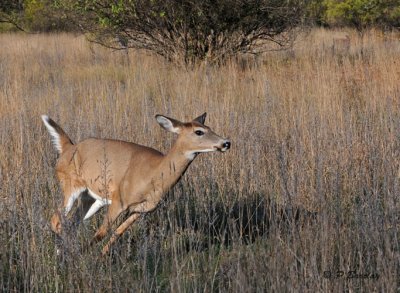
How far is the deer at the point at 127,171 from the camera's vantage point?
4.89 meters

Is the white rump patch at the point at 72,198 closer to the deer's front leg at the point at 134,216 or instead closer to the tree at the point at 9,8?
the deer's front leg at the point at 134,216

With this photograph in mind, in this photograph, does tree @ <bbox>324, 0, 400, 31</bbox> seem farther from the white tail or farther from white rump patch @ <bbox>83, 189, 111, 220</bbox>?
white rump patch @ <bbox>83, 189, 111, 220</bbox>

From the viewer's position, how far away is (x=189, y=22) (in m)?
13.2

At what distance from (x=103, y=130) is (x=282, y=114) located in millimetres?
2136

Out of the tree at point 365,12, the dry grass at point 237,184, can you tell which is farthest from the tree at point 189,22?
the tree at point 365,12

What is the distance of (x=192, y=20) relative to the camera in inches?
523

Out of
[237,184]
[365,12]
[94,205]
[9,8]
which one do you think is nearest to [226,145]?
[94,205]

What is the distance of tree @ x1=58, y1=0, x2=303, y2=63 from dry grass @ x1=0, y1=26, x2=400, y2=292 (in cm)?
67

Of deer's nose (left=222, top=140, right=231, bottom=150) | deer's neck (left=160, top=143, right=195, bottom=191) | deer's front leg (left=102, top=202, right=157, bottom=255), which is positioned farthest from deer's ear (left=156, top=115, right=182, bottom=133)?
deer's front leg (left=102, top=202, right=157, bottom=255)

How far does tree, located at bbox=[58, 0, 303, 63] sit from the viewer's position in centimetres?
1297

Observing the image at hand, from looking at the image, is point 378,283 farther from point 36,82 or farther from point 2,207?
point 36,82

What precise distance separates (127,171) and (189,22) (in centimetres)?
851

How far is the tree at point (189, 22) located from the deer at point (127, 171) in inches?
296

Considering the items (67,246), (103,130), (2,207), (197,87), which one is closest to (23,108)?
(103,130)
